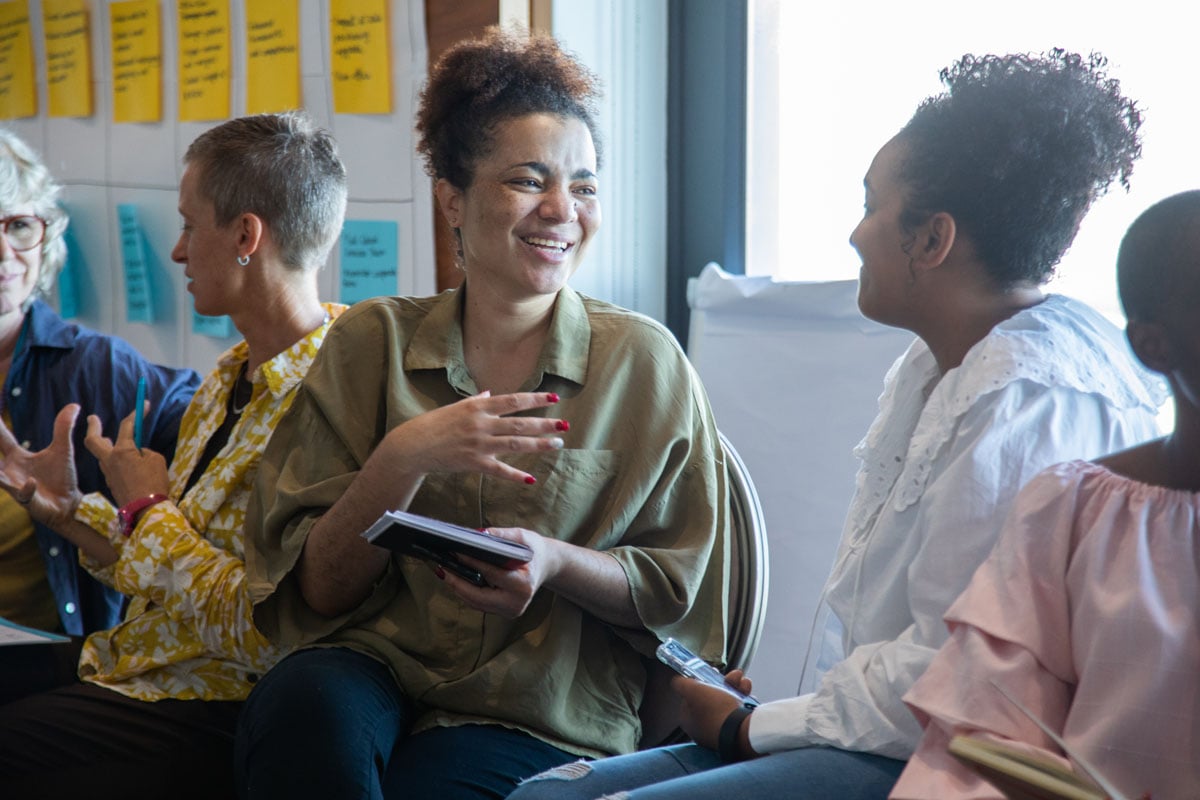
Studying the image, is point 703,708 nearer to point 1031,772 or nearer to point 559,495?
point 559,495

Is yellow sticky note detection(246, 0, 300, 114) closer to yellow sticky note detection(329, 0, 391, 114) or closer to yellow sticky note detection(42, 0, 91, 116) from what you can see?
yellow sticky note detection(329, 0, 391, 114)

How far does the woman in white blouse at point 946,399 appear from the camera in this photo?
46.1 inches

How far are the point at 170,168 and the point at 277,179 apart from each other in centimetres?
102

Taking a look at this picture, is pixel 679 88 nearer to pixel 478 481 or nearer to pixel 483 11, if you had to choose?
pixel 483 11

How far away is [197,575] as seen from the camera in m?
1.65

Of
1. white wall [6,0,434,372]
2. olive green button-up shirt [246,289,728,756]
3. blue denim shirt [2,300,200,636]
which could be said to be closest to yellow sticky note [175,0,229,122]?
white wall [6,0,434,372]

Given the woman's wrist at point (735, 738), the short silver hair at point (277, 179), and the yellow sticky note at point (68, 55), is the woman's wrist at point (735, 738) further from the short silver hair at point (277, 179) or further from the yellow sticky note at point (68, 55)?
the yellow sticky note at point (68, 55)

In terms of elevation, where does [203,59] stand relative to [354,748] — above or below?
above

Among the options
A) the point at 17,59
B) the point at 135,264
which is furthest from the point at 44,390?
the point at 17,59

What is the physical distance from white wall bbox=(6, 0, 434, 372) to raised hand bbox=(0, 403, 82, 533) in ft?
2.19

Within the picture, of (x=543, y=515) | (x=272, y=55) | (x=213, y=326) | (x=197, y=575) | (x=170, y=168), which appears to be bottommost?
(x=197, y=575)

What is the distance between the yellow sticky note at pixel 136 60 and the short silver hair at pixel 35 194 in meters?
0.51

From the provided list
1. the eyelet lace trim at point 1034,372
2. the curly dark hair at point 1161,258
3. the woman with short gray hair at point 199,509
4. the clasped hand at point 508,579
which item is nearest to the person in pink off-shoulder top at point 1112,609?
the curly dark hair at point 1161,258

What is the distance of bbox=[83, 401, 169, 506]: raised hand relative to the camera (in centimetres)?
183
